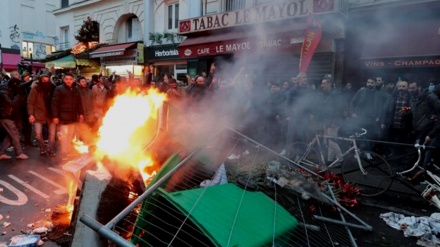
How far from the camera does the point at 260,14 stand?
10258 mm

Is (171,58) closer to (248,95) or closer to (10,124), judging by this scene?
(248,95)

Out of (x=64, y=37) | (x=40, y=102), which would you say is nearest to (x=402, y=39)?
(x=40, y=102)

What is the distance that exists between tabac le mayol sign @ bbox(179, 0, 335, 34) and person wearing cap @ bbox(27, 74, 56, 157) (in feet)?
20.5

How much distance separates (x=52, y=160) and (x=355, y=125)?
6.88 meters

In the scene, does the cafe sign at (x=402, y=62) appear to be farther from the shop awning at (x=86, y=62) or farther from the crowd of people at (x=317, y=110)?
the shop awning at (x=86, y=62)

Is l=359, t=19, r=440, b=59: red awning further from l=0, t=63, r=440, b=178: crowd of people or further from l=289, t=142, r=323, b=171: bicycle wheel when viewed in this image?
l=289, t=142, r=323, b=171: bicycle wheel

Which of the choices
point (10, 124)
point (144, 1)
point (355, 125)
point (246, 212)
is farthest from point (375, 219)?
point (144, 1)

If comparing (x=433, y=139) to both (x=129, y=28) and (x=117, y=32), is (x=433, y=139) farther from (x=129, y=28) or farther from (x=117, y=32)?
(x=117, y=32)

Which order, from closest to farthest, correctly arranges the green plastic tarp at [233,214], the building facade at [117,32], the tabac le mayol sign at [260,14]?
the green plastic tarp at [233,214] → the tabac le mayol sign at [260,14] → the building facade at [117,32]

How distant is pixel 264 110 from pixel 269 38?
10.1 feet

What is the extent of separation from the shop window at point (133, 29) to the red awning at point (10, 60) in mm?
14689

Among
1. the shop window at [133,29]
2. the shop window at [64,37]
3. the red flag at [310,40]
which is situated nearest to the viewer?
the red flag at [310,40]

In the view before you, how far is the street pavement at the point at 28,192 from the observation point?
3.80 meters

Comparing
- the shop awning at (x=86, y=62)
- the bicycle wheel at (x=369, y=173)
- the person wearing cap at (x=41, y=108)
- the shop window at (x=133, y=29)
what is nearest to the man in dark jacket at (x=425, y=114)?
the bicycle wheel at (x=369, y=173)
